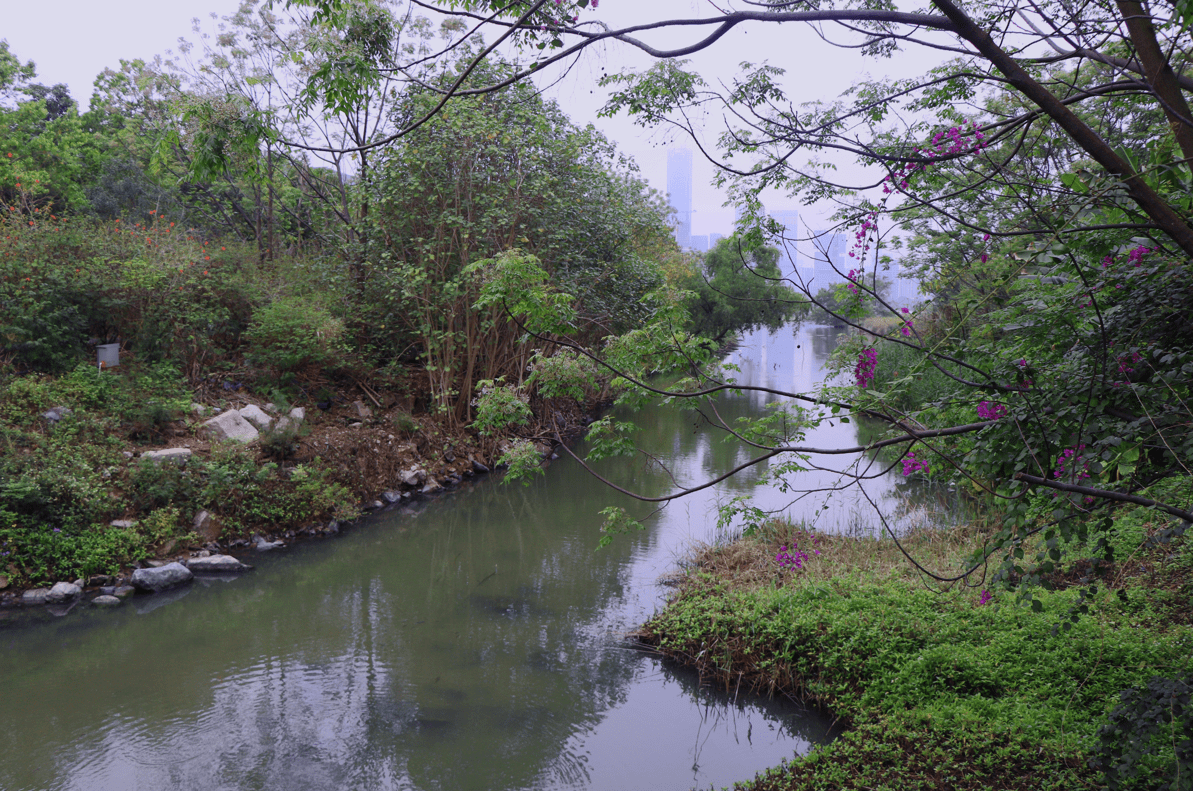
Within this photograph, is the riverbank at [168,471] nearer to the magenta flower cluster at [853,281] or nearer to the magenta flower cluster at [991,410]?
the magenta flower cluster at [853,281]

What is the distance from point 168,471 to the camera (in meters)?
7.42

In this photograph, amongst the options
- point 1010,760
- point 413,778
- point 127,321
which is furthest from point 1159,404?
point 127,321

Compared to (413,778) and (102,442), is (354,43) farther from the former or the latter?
(102,442)

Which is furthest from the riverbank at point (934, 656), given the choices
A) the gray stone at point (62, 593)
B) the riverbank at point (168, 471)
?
the gray stone at point (62, 593)

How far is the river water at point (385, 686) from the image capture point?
425 cm

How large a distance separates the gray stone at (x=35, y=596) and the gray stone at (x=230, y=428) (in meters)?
2.49

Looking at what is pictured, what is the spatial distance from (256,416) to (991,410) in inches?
351

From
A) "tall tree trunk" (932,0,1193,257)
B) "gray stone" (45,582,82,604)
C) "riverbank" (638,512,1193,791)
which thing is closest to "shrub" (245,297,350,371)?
"gray stone" (45,582,82,604)

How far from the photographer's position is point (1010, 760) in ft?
11.2

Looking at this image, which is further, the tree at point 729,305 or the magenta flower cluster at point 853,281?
the tree at point 729,305

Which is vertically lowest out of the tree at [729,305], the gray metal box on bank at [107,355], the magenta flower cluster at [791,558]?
the magenta flower cluster at [791,558]

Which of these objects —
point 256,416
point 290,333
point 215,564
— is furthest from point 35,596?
point 290,333

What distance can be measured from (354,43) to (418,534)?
6599 mm

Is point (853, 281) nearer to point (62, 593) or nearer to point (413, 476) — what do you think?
point (62, 593)
